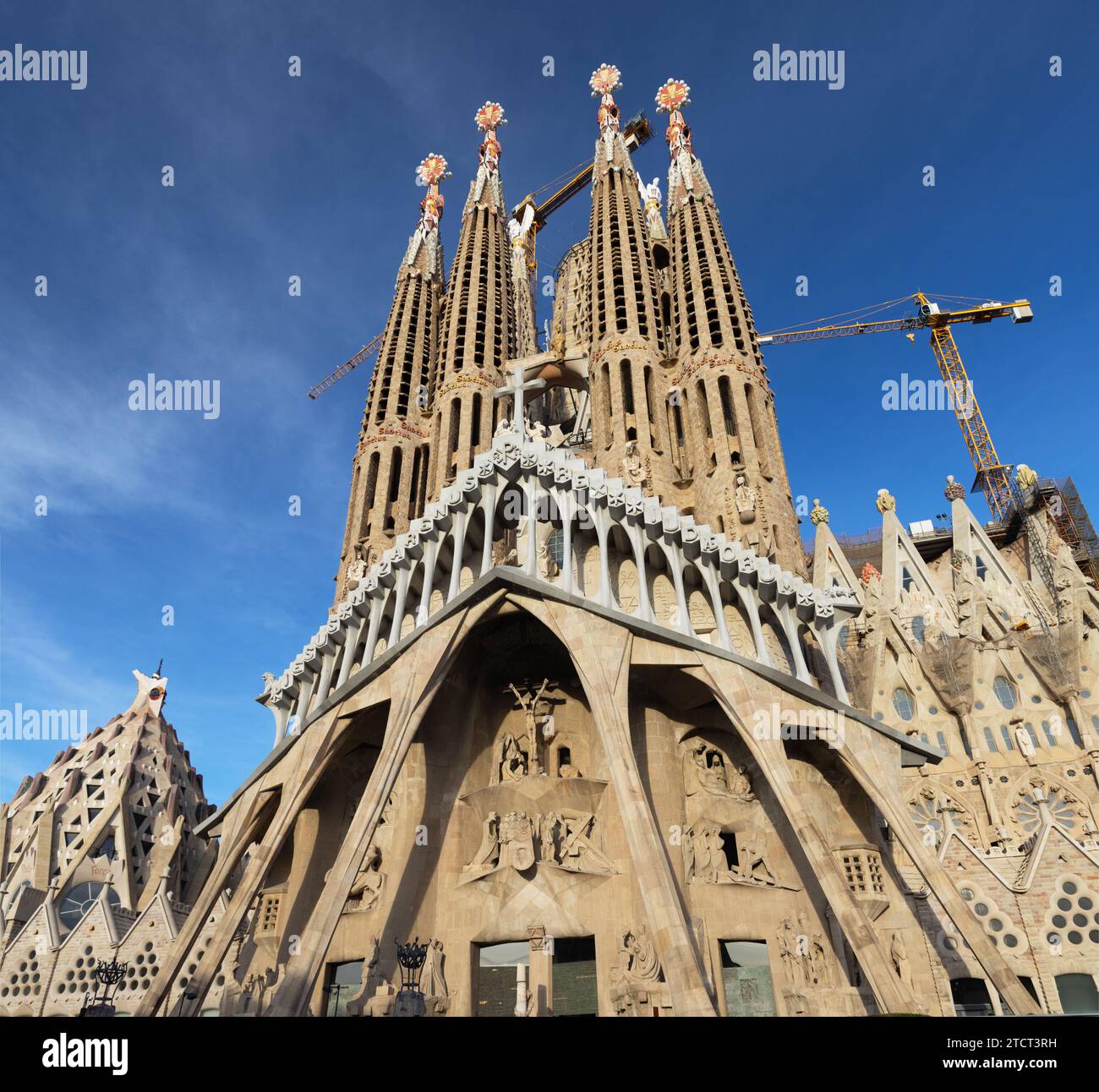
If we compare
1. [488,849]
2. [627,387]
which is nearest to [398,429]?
[627,387]

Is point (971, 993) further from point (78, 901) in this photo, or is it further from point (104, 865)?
point (78, 901)

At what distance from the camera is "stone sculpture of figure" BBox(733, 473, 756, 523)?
73.9ft

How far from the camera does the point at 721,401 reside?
26000 millimetres

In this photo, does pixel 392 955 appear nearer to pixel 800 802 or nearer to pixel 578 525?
pixel 800 802

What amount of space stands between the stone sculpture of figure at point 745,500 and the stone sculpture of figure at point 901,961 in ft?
37.4

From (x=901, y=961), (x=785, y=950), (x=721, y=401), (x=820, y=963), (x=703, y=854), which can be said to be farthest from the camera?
(x=721, y=401)

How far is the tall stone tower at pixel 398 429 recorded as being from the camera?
2784 centimetres

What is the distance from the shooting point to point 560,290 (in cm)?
5284

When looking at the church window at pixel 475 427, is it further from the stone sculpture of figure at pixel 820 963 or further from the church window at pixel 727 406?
the stone sculpture of figure at pixel 820 963

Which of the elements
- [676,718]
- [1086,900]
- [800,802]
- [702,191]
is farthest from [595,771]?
[702,191]

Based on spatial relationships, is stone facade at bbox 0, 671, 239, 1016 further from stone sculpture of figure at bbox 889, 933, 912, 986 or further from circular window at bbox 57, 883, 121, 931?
stone sculpture of figure at bbox 889, 933, 912, 986

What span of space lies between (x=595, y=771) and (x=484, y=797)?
9.60 ft

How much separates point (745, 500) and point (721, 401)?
484cm

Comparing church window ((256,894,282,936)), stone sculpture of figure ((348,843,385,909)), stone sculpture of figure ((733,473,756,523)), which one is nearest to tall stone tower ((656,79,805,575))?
stone sculpture of figure ((733,473,756,523))
